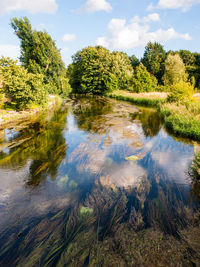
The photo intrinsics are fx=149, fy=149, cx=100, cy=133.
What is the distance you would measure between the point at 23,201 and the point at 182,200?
4.19 meters

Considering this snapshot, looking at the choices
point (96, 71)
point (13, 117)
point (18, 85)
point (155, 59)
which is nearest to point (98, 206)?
point (13, 117)

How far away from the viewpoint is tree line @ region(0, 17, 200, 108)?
13914mm

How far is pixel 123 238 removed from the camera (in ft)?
9.52

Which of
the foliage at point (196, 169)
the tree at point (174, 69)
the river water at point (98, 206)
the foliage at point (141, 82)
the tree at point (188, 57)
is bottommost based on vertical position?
the river water at point (98, 206)

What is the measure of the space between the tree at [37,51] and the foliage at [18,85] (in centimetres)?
908

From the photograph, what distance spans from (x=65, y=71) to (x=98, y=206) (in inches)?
1184

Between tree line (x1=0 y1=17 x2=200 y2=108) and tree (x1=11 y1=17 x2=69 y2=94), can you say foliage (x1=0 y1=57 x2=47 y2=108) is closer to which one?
tree line (x1=0 y1=17 x2=200 y2=108)

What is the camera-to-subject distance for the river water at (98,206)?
2.65 m

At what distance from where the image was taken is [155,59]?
53.9 m

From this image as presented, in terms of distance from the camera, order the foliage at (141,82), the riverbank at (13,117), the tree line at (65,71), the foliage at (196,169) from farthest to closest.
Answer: the foliage at (141,82) < the tree line at (65,71) < the riverbank at (13,117) < the foliage at (196,169)

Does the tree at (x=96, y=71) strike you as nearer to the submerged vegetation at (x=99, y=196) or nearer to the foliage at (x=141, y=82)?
the foliage at (x=141, y=82)

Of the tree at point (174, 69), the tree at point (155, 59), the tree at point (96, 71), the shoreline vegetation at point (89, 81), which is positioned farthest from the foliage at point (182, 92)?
the tree at point (155, 59)

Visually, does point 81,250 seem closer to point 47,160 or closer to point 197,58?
point 47,160

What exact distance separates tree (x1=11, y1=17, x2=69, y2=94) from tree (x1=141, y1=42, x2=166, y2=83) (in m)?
38.9
